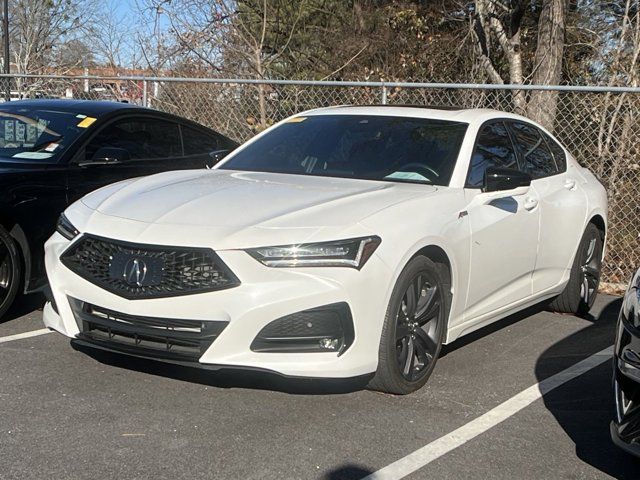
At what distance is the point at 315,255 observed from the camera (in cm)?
388

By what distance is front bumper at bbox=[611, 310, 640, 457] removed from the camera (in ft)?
10.3

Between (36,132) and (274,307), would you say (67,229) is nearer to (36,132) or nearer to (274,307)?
(274,307)

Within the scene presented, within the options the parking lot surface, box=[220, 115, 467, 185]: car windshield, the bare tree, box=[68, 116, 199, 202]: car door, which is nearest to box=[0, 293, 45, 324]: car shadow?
the parking lot surface

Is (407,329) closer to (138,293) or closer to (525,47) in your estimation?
(138,293)

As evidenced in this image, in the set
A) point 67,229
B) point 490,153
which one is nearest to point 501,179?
point 490,153

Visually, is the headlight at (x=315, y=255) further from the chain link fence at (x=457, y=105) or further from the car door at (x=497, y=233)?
the chain link fence at (x=457, y=105)

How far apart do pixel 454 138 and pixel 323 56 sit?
488 inches

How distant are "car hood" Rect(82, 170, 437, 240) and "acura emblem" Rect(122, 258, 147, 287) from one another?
0.79ft

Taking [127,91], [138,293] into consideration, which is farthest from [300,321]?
[127,91]

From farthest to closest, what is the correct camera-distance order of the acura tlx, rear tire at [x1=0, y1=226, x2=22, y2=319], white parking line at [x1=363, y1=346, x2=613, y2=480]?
rear tire at [x1=0, y1=226, x2=22, y2=319] < the acura tlx < white parking line at [x1=363, y1=346, x2=613, y2=480]

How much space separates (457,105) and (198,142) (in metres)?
4.10

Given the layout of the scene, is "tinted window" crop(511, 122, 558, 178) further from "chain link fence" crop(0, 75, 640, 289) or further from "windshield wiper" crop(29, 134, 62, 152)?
"windshield wiper" crop(29, 134, 62, 152)

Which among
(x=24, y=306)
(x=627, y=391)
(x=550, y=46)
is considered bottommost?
(x=24, y=306)

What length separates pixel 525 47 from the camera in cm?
1477
